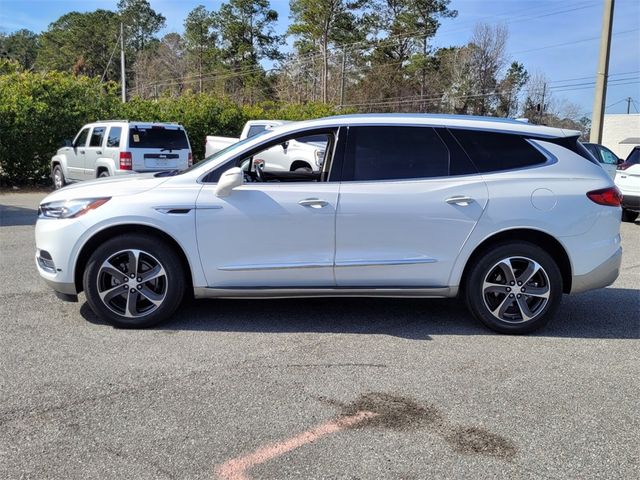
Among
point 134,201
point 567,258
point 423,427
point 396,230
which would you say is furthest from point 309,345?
point 567,258

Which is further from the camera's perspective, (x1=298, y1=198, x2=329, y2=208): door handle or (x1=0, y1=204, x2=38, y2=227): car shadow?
(x1=0, y1=204, x2=38, y2=227): car shadow

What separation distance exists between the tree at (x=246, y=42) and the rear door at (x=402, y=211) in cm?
5522

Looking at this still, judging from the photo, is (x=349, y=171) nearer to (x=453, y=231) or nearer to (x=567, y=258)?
(x=453, y=231)

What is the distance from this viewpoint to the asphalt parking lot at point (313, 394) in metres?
3.05

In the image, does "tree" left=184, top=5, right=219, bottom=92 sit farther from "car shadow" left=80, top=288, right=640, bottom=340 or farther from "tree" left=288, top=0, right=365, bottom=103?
"car shadow" left=80, top=288, right=640, bottom=340

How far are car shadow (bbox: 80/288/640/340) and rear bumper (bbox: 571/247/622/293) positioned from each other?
1.46 ft

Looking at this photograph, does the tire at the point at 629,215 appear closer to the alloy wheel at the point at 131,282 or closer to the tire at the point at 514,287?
the tire at the point at 514,287

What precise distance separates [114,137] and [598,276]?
1140cm

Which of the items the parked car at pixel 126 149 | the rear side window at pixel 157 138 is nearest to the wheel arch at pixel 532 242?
the parked car at pixel 126 149

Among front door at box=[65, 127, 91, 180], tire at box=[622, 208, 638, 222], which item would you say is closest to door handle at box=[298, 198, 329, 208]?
tire at box=[622, 208, 638, 222]

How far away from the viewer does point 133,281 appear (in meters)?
4.87

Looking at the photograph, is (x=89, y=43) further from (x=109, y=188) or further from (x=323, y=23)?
(x=109, y=188)

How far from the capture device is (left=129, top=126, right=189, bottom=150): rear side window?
43.9ft

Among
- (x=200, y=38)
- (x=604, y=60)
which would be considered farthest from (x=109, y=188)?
(x=200, y=38)
